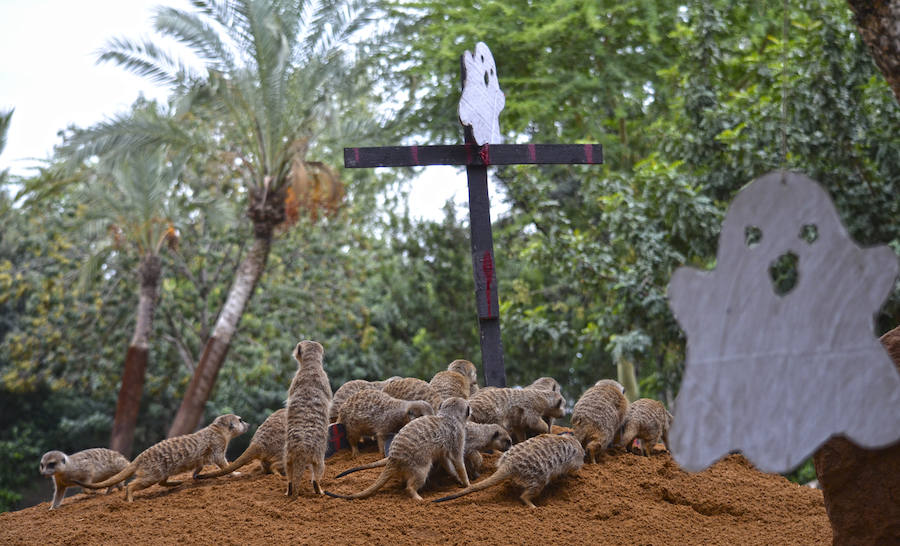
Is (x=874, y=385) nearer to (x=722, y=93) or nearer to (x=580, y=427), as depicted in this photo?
(x=580, y=427)

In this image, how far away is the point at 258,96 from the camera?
512 inches

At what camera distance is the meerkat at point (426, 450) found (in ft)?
13.4

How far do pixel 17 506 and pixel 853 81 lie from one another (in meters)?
17.4

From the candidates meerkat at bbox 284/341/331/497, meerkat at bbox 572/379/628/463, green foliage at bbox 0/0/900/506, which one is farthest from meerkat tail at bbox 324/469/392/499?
green foliage at bbox 0/0/900/506

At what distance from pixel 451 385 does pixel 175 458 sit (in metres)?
1.81

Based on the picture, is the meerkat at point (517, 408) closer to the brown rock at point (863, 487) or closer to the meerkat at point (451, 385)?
the meerkat at point (451, 385)

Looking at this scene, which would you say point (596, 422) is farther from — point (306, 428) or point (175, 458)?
point (175, 458)

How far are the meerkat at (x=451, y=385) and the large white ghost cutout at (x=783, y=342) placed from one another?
3155 millimetres

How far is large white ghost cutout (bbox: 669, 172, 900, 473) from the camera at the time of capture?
204 centimetres

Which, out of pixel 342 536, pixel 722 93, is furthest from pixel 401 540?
pixel 722 93

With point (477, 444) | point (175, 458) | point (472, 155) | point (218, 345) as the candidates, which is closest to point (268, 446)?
point (175, 458)

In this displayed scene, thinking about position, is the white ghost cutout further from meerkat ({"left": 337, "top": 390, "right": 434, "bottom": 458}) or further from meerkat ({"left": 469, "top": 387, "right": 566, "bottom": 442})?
meerkat ({"left": 337, "top": 390, "right": 434, "bottom": 458})

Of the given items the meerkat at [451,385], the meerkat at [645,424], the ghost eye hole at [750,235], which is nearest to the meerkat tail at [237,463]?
the meerkat at [451,385]

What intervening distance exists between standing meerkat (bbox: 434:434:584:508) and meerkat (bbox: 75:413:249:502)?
163 centimetres
